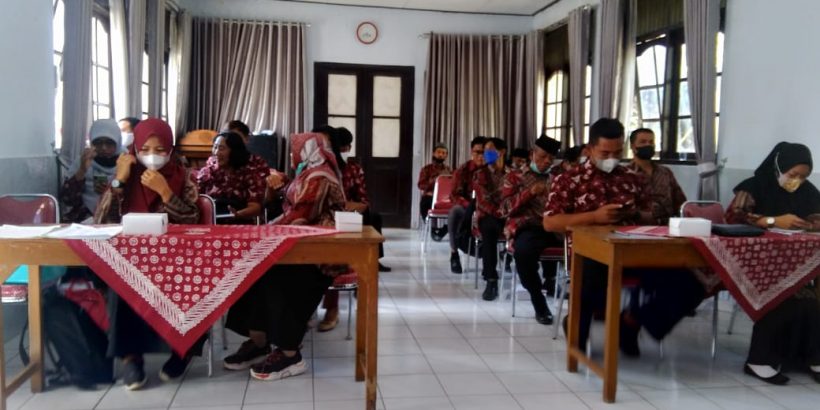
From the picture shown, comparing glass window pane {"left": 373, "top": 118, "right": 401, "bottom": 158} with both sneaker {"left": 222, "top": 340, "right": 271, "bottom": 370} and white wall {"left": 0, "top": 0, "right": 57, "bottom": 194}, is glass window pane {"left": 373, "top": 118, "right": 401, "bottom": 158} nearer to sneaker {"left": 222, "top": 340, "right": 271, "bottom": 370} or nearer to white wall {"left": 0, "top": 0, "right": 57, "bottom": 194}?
white wall {"left": 0, "top": 0, "right": 57, "bottom": 194}

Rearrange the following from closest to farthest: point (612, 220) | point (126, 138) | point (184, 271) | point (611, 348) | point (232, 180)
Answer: point (184, 271)
point (611, 348)
point (612, 220)
point (232, 180)
point (126, 138)

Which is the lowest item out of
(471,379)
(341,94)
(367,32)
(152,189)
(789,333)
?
(471,379)

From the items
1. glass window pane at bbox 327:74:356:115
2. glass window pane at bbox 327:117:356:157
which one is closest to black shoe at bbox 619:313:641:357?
glass window pane at bbox 327:117:356:157

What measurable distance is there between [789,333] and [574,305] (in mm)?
1018

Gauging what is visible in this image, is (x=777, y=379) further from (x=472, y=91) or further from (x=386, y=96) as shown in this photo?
(x=386, y=96)

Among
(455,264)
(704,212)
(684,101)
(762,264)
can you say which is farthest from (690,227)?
(455,264)

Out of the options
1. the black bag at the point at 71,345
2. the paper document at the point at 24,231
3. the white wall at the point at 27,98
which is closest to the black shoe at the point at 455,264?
the white wall at the point at 27,98

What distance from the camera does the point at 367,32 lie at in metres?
7.74

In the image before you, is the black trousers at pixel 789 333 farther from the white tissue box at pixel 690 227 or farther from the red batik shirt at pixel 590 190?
the red batik shirt at pixel 590 190

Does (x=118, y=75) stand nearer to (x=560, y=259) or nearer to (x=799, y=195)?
(x=560, y=259)

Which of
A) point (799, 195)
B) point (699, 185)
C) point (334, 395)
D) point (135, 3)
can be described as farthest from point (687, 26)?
point (135, 3)

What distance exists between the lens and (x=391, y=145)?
8055 millimetres

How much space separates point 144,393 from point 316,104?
552cm

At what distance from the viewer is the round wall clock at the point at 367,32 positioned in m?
7.72
